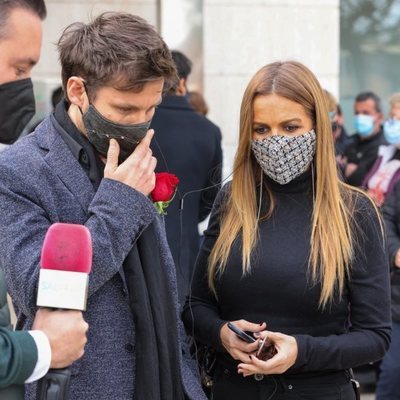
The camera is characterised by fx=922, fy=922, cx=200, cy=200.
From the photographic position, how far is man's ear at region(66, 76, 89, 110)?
2646 mm

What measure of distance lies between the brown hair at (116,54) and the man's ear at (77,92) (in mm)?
20

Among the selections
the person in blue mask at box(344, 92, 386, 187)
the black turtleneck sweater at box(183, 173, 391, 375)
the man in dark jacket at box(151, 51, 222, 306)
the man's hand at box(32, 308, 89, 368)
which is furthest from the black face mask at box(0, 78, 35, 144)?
the person in blue mask at box(344, 92, 386, 187)

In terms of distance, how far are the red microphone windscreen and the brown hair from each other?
0.56 m

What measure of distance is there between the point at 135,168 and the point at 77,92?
281 millimetres

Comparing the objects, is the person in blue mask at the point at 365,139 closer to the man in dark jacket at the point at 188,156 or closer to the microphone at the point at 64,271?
the man in dark jacket at the point at 188,156

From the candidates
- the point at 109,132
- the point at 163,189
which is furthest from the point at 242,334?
the point at 109,132

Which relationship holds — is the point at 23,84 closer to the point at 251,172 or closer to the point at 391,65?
the point at 251,172

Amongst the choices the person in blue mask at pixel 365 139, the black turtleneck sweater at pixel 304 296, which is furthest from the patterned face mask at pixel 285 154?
the person in blue mask at pixel 365 139

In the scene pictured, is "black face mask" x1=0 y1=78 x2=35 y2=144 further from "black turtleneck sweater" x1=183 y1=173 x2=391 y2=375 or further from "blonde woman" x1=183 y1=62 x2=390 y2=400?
"black turtleneck sweater" x1=183 y1=173 x2=391 y2=375

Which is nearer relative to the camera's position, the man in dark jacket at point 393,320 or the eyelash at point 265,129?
the eyelash at point 265,129

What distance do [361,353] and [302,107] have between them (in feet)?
2.82

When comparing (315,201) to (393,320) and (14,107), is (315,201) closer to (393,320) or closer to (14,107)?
(14,107)

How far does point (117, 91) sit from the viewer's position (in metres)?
2.62

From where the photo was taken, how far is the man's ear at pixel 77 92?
8.68ft
